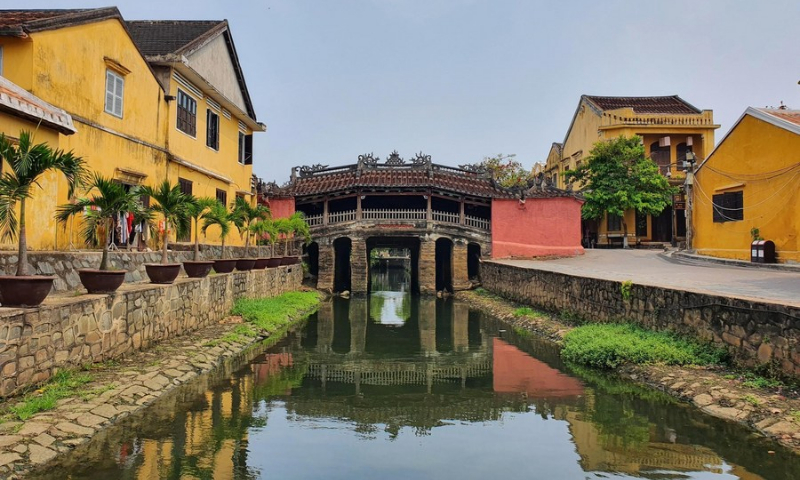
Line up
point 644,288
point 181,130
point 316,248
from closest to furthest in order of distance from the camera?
point 644,288
point 181,130
point 316,248

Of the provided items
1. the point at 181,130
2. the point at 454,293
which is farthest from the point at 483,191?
the point at 181,130

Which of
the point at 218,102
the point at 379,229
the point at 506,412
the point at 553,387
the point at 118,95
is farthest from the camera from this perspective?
the point at 379,229

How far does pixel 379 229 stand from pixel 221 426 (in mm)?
19551

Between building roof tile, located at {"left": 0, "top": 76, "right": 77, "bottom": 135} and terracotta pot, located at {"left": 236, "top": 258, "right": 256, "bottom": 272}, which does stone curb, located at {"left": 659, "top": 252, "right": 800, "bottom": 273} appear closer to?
terracotta pot, located at {"left": 236, "top": 258, "right": 256, "bottom": 272}

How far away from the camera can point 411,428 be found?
6.84 meters

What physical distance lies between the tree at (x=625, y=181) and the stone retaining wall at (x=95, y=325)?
20.9 metres

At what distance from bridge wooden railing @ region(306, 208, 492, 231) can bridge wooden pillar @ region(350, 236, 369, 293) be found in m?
1.12

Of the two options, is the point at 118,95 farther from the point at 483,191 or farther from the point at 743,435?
the point at 483,191

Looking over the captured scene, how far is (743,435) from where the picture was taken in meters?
6.13

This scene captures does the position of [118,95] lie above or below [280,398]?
above

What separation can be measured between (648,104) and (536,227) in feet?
44.7

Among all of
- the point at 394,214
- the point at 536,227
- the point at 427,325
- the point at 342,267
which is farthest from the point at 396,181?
the point at 427,325

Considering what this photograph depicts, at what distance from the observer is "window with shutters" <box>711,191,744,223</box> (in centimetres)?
1734

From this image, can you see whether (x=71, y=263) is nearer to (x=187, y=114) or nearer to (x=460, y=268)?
(x=187, y=114)
